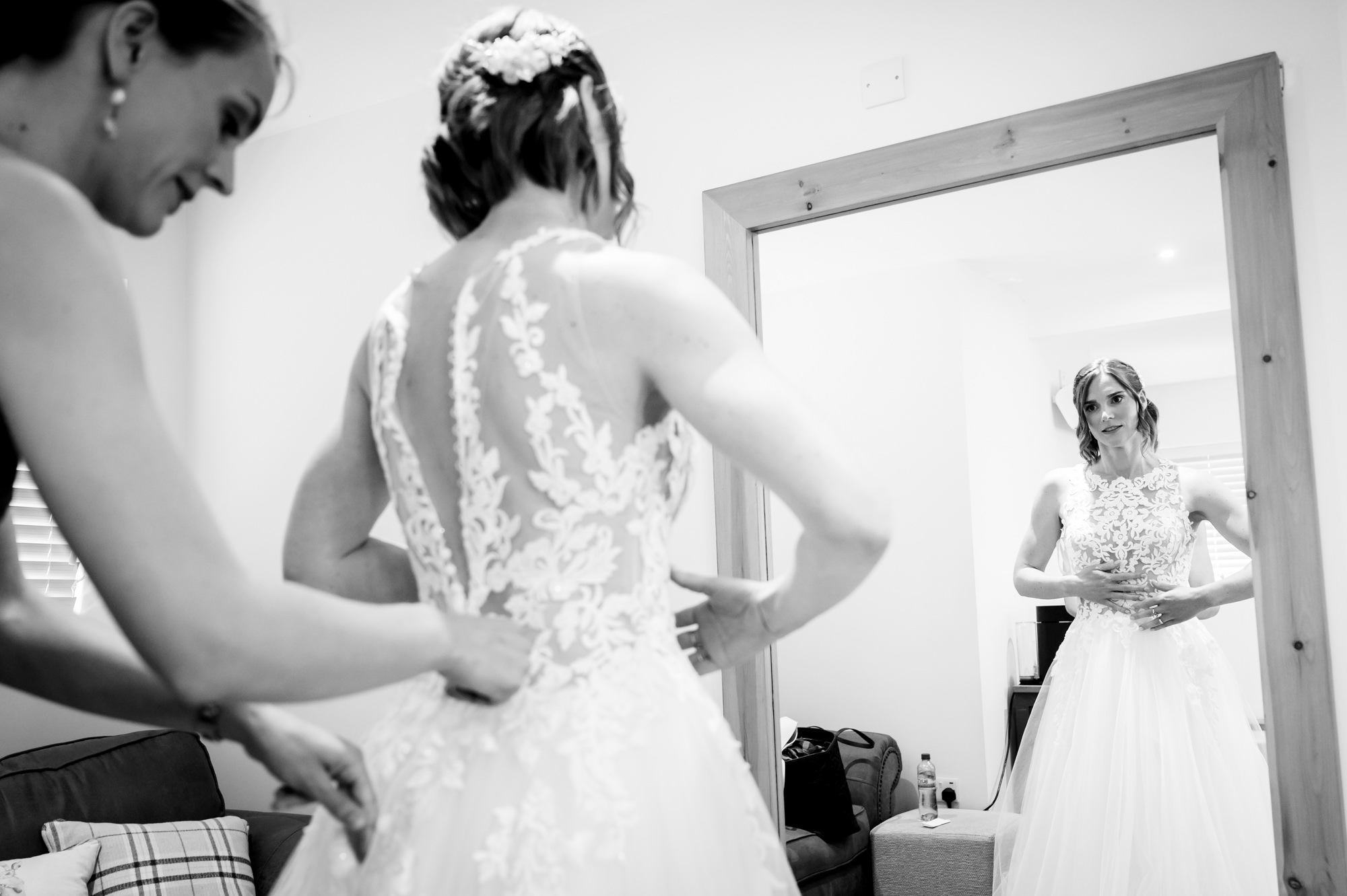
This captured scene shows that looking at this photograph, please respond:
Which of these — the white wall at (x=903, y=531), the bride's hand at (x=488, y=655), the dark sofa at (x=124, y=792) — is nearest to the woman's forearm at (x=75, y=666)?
the bride's hand at (x=488, y=655)

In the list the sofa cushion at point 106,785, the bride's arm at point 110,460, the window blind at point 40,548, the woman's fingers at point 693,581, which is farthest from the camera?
the window blind at point 40,548

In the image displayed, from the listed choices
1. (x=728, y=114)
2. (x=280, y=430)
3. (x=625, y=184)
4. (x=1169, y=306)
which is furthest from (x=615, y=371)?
(x=280, y=430)

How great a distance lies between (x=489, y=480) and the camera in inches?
39.8

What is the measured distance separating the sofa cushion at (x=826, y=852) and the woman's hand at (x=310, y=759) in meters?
1.74

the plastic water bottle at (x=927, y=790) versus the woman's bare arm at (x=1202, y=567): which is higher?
the woman's bare arm at (x=1202, y=567)

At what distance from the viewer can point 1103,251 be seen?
2.32 meters

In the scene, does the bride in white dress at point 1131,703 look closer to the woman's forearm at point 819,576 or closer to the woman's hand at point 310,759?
the woman's forearm at point 819,576

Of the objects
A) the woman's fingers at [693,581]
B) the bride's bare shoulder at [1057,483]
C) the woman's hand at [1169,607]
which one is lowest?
the woman's hand at [1169,607]

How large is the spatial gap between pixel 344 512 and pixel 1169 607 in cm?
169

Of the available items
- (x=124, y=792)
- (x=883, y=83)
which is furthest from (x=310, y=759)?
(x=124, y=792)

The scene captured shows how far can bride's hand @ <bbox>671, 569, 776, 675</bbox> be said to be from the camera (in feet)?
3.51

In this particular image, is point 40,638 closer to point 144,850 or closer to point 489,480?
point 489,480

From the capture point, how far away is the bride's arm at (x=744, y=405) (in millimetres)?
917

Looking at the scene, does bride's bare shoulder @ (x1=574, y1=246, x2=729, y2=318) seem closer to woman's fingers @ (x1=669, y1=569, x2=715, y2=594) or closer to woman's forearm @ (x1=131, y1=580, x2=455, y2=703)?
woman's fingers @ (x1=669, y1=569, x2=715, y2=594)
